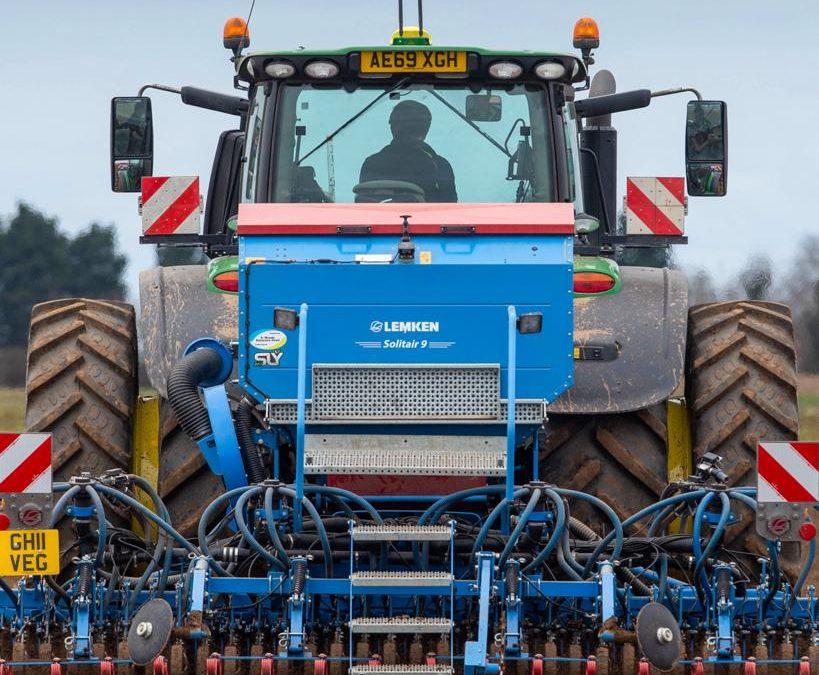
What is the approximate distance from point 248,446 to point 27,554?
3.67 ft

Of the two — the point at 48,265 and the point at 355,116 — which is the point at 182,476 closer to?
the point at 355,116

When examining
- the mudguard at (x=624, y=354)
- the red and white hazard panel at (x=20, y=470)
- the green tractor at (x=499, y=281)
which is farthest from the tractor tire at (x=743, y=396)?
the red and white hazard panel at (x=20, y=470)

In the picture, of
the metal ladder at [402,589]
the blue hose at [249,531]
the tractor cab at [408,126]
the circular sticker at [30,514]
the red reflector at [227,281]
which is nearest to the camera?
the metal ladder at [402,589]

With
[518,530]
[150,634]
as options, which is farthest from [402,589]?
[150,634]

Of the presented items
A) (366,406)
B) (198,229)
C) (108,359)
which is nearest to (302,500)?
(366,406)

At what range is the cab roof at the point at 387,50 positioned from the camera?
29.7ft

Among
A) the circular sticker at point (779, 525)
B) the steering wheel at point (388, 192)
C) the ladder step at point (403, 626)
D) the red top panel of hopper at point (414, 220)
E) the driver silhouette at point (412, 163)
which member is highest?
the driver silhouette at point (412, 163)

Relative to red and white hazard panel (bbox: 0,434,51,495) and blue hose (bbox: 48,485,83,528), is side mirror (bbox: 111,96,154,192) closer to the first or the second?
red and white hazard panel (bbox: 0,434,51,495)

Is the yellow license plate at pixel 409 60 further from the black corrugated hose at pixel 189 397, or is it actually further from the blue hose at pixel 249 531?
the blue hose at pixel 249 531

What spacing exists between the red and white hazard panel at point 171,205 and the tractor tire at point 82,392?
1.78 m

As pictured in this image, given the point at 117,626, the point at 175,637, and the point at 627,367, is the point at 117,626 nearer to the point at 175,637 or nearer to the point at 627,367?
the point at 175,637

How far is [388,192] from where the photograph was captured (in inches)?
352

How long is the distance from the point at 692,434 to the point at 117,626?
288 centimetres

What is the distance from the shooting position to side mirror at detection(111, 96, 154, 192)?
379 inches
